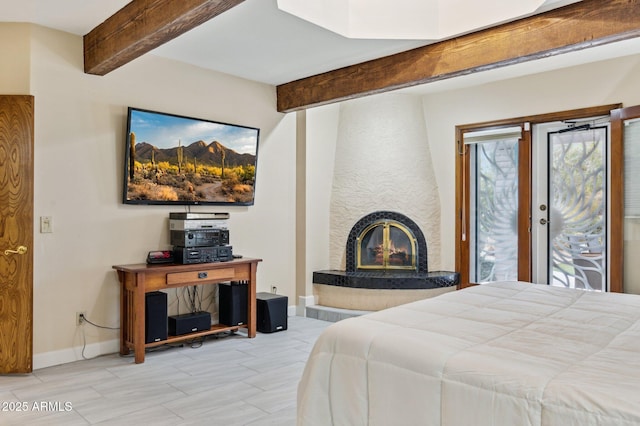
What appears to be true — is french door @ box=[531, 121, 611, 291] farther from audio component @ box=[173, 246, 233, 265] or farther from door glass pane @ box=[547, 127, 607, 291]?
audio component @ box=[173, 246, 233, 265]

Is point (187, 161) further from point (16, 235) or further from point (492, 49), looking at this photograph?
point (492, 49)

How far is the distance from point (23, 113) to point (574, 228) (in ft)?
16.3

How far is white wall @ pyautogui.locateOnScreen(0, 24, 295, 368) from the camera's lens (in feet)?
11.9

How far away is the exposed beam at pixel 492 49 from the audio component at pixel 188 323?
2330 mm

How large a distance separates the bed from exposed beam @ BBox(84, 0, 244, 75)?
73.4 inches

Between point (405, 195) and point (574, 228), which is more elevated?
point (405, 195)

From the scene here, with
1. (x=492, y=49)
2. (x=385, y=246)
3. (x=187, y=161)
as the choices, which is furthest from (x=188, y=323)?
(x=492, y=49)

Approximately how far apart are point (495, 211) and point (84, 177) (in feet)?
13.6

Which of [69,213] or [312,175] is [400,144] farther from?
[69,213]

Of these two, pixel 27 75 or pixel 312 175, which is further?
pixel 312 175

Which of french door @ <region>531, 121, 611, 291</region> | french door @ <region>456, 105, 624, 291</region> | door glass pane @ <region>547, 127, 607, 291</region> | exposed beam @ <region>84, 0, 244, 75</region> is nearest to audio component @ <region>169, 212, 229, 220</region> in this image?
exposed beam @ <region>84, 0, 244, 75</region>

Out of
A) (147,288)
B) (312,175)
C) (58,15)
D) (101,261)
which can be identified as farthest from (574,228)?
(58,15)

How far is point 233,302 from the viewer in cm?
445

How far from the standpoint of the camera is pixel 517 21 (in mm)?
3316
